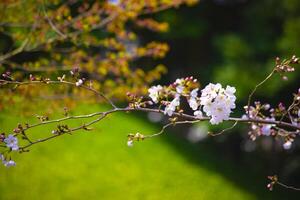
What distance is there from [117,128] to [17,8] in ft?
15.0

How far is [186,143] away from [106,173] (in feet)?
9.34

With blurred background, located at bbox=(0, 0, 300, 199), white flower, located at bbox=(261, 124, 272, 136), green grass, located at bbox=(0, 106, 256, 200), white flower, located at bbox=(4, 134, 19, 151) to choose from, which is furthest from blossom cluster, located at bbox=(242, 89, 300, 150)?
green grass, located at bbox=(0, 106, 256, 200)

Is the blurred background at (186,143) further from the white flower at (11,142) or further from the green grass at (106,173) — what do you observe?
the white flower at (11,142)

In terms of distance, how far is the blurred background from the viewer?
5.49 metres

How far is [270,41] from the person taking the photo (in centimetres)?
898

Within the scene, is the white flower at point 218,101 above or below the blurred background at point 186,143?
below

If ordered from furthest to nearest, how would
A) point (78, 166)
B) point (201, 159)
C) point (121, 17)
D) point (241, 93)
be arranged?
point (241, 93) → point (201, 159) → point (78, 166) → point (121, 17)

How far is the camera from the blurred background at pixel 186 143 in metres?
5.49

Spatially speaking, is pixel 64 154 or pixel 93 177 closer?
pixel 93 177

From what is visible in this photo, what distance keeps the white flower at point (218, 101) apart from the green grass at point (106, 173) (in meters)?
2.61

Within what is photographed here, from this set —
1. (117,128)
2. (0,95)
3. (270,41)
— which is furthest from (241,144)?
(0,95)

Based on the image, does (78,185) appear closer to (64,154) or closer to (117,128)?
(64,154)

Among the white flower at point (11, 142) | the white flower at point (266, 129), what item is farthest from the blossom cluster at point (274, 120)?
the white flower at point (11, 142)

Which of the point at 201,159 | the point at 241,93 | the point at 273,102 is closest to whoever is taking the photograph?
the point at 201,159
